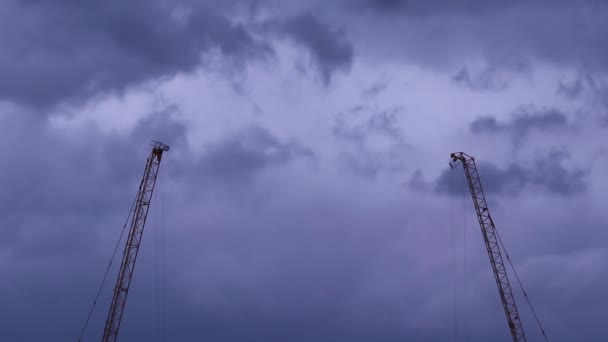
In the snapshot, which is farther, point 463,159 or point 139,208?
point 463,159

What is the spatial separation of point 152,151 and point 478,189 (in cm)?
7841

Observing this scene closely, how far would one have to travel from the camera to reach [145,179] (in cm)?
16600

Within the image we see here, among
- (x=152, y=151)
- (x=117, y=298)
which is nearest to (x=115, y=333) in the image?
(x=117, y=298)

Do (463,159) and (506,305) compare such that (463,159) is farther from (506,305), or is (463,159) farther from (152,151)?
(152,151)

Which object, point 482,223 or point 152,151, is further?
point 482,223

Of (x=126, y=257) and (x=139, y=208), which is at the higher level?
(x=139, y=208)

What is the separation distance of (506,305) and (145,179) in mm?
88285

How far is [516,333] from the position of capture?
182125 mm

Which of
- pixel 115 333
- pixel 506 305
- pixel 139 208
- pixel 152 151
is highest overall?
pixel 152 151

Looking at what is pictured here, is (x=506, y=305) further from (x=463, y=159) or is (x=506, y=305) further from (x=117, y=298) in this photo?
(x=117, y=298)

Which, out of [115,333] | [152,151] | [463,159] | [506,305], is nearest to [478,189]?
[463,159]

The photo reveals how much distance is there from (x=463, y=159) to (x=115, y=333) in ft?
294

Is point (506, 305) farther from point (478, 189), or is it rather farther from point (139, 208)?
point (139, 208)

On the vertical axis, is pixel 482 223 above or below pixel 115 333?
above
